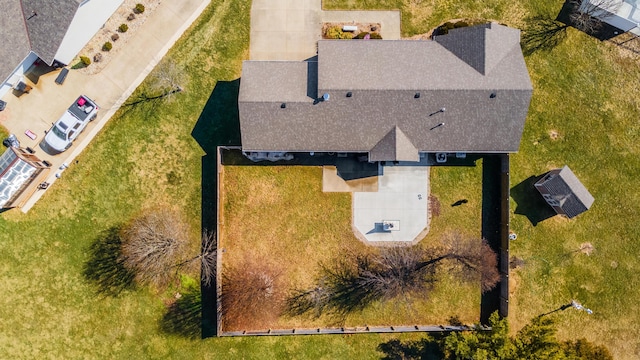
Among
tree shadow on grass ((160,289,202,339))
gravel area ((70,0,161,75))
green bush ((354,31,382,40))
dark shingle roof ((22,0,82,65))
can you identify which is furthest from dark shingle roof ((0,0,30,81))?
green bush ((354,31,382,40))

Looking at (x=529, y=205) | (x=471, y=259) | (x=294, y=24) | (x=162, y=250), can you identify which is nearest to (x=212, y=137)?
(x=162, y=250)

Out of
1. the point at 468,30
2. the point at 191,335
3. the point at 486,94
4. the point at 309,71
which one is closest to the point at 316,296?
the point at 191,335

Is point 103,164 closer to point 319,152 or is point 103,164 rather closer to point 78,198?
point 78,198

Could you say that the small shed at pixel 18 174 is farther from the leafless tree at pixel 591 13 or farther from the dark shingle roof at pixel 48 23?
the leafless tree at pixel 591 13

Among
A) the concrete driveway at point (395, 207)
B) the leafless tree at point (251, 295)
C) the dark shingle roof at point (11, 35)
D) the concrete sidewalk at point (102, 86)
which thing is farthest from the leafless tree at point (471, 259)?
the dark shingle roof at point (11, 35)

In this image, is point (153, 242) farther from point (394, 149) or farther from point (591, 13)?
point (591, 13)

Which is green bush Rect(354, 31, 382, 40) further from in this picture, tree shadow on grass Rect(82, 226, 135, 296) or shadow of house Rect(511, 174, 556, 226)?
tree shadow on grass Rect(82, 226, 135, 296)
